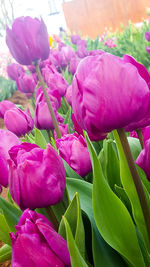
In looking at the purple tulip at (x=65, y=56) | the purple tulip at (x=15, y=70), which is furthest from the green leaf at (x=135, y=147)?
the purple tulip at (x=65, y=56)

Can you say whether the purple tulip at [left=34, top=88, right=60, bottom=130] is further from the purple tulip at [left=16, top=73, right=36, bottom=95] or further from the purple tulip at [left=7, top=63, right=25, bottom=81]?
the purple tulip at [left=7, top=63, right=25, bottom=81]

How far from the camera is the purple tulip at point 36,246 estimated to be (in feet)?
1.09

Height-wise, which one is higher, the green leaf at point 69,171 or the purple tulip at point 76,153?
the purple tulip at point 76,153

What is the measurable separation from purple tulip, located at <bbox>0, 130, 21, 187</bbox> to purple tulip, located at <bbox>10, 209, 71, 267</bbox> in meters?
0.13

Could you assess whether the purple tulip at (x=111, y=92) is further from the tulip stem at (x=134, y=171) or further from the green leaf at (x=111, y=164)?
the green leaf at (x=111, y=164)

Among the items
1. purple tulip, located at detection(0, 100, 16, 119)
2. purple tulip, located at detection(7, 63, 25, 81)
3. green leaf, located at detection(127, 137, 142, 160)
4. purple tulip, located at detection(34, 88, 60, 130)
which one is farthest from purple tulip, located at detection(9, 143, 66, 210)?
purple tulip, located at detection(7, 63, 25, 81)

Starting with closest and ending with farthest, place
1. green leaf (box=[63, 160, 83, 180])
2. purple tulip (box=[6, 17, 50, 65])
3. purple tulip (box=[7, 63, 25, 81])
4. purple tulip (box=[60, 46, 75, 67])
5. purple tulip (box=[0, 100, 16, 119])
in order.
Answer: green leaf (box=[63, 160, 83, 180]) → purple tulip (box=[6, 17, 50, 65]) → purple tulip (box=[0, 100, 16, 119]) → purple tulip (box=[7, 63, 25, 81]) → purple tulip (box=[60, 46, 75, 67])

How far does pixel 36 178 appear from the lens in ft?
1.26

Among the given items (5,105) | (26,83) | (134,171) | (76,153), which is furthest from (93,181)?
(26,83)

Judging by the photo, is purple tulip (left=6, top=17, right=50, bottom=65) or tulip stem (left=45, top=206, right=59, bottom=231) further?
purple tulip (left=6, top=17, right=50, bottom=65)

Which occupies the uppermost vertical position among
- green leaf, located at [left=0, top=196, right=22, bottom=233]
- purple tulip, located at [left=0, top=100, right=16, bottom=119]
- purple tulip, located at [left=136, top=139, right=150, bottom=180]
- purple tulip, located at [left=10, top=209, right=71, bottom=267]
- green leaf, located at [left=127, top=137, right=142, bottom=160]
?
purple tulip, located at [left=136, top=139, right=150, bottom=180]

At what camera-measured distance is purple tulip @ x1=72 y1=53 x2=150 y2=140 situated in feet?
1.02

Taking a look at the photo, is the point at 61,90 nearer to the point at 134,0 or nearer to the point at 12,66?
the point at 12,66

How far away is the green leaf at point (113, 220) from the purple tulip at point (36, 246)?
0.06 m
